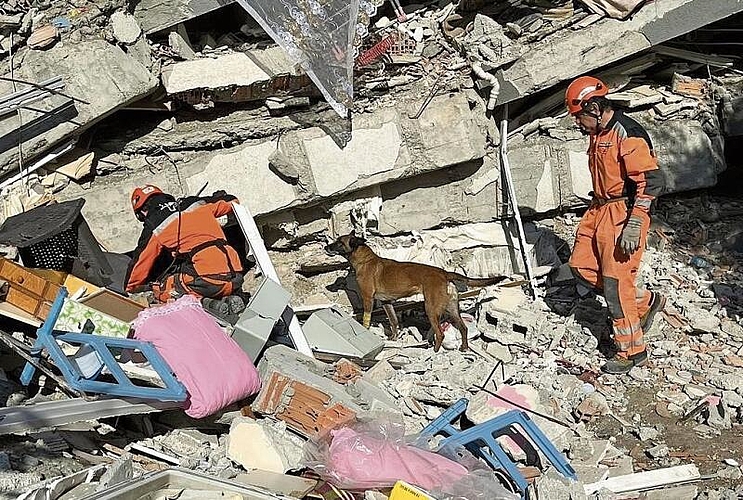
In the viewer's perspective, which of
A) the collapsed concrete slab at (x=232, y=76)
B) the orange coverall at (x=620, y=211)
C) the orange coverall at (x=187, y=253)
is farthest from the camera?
the collapsed concrete slab at (x=232, y=76)

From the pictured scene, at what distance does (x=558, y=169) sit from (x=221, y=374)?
3983mm

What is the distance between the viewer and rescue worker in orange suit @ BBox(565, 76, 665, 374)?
19.6 feet

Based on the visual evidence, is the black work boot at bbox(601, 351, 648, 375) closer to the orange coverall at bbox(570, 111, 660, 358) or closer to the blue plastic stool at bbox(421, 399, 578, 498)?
the orange coverall at bbox(570, 111, 660, 358)

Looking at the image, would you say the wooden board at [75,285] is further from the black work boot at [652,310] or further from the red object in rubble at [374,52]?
the black work boot at [652,310]

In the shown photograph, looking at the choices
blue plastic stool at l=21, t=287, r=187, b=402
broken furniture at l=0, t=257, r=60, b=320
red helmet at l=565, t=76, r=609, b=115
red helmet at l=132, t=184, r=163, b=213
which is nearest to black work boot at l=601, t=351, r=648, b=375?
red helmet at l=565, t=76, r=609, b=115

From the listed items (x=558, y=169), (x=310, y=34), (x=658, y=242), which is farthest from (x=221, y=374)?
(x=658, y=242)

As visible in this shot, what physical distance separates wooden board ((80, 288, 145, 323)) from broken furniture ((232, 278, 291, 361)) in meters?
0.65

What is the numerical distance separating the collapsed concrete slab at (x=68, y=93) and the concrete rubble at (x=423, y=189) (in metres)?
0.01

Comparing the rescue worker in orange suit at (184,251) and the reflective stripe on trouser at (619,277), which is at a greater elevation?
the rescue worker in orange suit at (184,251)

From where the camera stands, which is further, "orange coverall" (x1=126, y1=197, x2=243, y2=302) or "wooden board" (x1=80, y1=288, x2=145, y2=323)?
"orange coverall" (x1=126, y1=197, x2=243, y2=302)

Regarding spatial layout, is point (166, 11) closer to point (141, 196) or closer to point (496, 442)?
point (141, 196)

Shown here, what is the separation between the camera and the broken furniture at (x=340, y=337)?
20.6 feet

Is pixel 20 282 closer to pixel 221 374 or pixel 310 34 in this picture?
pixel 221 374

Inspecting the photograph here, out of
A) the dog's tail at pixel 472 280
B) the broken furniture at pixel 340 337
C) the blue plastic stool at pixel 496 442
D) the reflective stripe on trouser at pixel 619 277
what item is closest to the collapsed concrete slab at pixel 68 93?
Answer: the broken furniture at pixel 340 337
